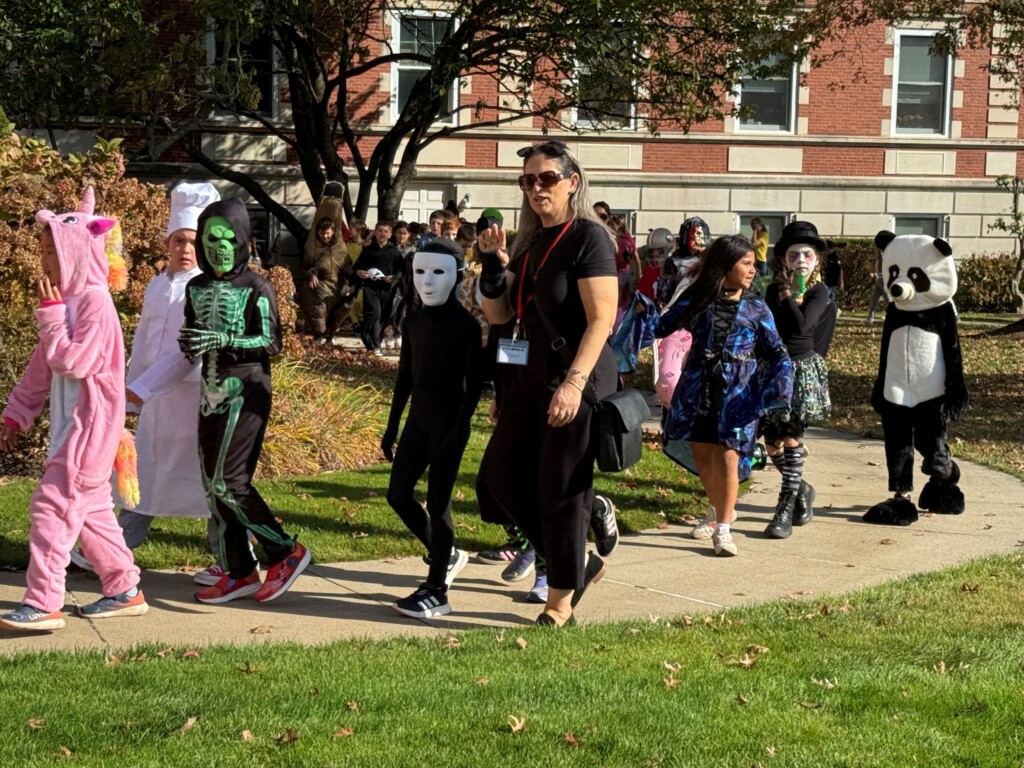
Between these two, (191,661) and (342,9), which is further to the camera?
(342,9)

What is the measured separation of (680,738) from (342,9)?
17956 millimetres

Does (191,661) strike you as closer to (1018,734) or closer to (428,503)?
(428,503)

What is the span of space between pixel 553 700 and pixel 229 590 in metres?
2.30

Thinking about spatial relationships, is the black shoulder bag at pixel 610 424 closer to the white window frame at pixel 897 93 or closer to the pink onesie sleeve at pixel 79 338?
the pink onesie sleeve at pixel 79 338

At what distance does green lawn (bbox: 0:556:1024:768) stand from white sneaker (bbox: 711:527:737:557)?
1.72 m

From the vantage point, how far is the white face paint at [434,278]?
6.70m

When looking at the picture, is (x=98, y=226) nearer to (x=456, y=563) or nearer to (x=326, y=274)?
(x=456, y=563)

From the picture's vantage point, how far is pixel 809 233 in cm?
954

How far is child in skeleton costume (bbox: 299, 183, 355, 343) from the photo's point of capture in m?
17.9

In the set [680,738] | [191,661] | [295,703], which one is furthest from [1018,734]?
[191,661]

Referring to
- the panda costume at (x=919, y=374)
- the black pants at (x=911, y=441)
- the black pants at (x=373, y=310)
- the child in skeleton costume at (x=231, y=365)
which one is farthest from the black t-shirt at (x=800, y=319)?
the black pants at (x=373, y=310)

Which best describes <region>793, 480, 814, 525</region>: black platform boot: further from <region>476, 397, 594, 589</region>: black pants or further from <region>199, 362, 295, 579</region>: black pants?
<region>199, 362, 295, 579</region>: black pants

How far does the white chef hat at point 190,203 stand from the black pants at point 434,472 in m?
1.46

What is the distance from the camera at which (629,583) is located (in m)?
7.48
